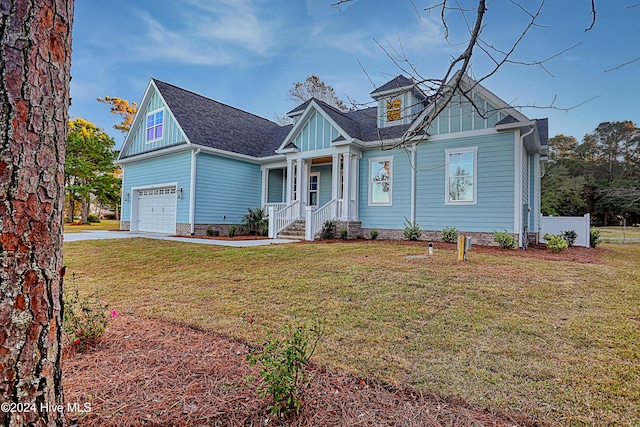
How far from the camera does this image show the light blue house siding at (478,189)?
31.0 ft

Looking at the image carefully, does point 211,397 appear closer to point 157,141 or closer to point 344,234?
point 344,234

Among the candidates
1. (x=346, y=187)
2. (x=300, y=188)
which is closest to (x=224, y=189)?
(x=300, y=188)

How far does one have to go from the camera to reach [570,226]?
12352mm

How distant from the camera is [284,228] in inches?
480

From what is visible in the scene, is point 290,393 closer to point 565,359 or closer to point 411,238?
point 565,359

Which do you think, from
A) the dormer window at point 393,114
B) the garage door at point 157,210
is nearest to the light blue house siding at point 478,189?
the dormer window at point 393,114

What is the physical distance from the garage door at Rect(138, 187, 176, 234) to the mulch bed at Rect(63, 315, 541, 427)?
12.1m

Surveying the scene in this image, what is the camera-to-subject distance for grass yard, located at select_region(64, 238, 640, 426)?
2289mm

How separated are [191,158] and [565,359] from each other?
13.1 metres

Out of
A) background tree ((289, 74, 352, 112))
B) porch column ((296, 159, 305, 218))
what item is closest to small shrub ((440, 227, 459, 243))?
porch column ((296, 159, 305, 218))

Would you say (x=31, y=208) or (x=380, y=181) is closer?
(x=31, y=208)

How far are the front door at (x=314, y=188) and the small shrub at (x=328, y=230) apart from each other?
3.03 metres

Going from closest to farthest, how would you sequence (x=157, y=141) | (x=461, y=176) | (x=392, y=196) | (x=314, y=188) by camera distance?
(x=461, y=176), (x=392, y=196), (x=314, y=188), (x=157, y=141)

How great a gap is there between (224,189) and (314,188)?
3918 mm
